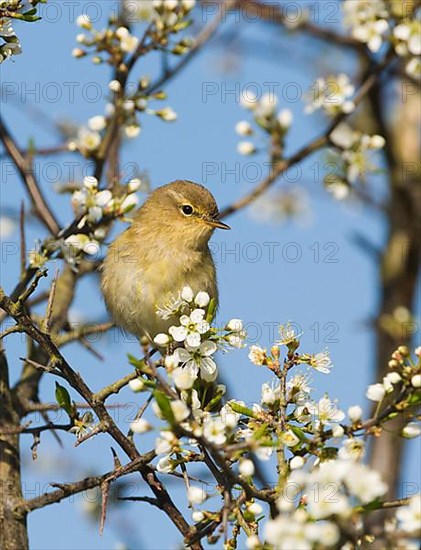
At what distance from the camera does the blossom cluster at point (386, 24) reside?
4.49m

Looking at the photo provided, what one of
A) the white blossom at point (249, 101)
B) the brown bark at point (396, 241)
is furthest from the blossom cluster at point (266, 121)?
the brown bark at point (396, 241)

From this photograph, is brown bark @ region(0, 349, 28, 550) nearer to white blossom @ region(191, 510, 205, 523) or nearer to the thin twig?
the thin twig

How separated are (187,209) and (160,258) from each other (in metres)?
0.66

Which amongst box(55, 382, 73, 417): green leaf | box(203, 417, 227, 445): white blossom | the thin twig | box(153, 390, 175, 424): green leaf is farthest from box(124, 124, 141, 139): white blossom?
box(153, 390, 175, 424): green leaf

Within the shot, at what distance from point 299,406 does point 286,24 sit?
3.71 metres

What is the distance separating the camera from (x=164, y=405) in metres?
2.54

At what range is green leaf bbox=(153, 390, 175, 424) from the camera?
254 cm

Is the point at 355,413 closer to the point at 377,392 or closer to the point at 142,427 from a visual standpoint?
the point at 377,392

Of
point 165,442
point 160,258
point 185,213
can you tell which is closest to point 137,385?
point 165,442

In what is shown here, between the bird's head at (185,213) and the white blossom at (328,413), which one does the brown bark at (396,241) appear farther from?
the white blossom at (328,413)

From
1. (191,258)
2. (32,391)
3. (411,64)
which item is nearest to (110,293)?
(191,258)

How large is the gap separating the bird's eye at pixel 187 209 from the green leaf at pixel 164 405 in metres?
4.02

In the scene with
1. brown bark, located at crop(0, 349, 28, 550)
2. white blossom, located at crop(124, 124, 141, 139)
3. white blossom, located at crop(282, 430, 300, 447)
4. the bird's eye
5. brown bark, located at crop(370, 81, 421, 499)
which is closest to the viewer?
white blossom, located at crop(282, 430, 300, 447)

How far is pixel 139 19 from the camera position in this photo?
507cm
